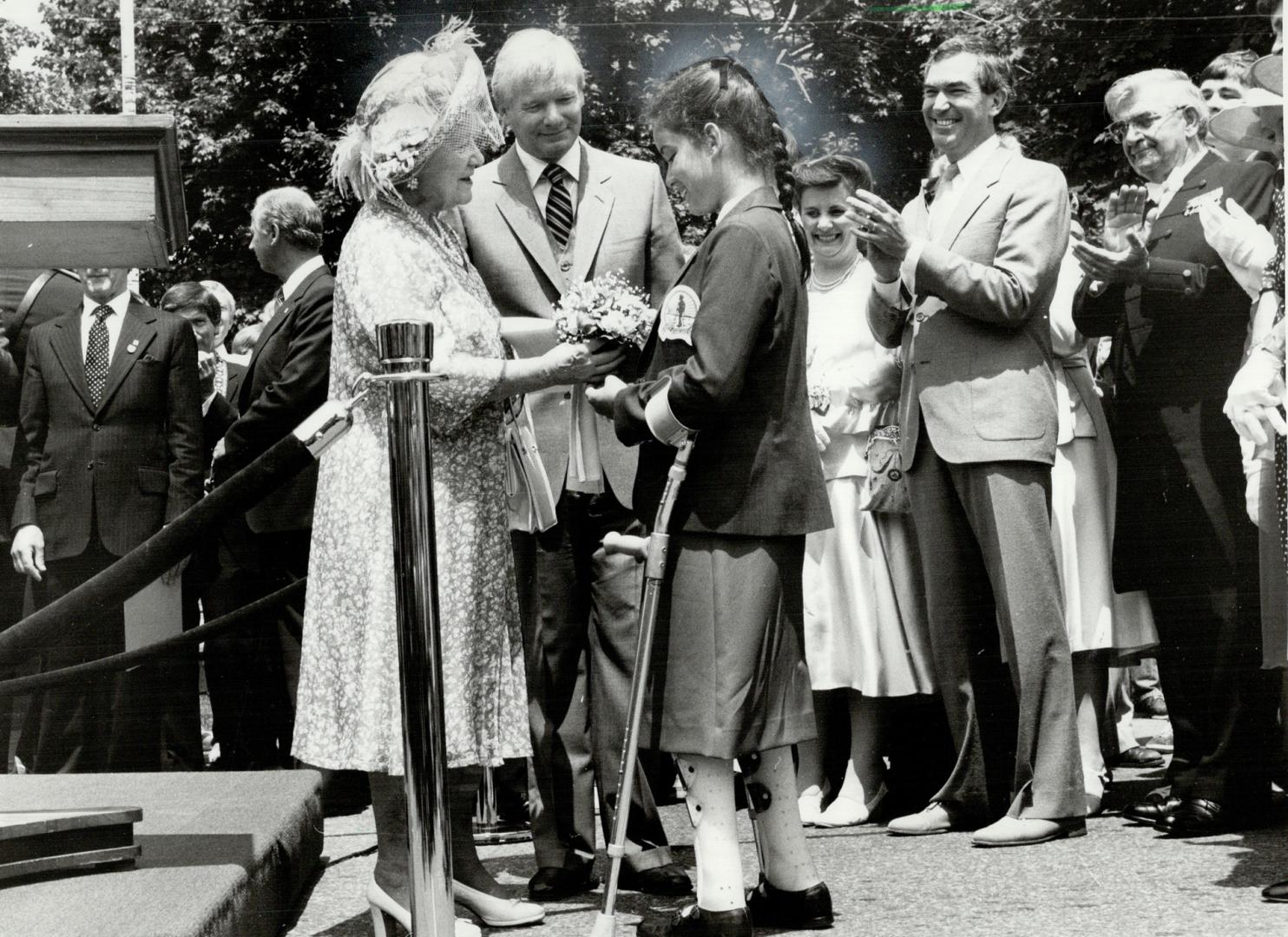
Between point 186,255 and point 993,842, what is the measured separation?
1750 cm

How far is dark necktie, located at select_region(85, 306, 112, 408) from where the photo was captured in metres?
6.35

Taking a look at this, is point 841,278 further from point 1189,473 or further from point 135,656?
point 135,656

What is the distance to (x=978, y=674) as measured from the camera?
16.8 ft

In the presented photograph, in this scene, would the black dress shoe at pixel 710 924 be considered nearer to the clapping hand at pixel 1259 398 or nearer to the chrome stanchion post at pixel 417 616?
the chrome stanchion post at pixel 417 616

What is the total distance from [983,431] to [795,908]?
1.65 m

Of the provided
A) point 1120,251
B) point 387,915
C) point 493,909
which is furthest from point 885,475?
point 387,915

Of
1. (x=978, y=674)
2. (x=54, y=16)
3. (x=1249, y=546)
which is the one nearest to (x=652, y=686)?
(x=978, y=674)

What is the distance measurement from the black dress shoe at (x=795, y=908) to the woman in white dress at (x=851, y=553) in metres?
1.57

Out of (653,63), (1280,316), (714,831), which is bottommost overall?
(714,831)

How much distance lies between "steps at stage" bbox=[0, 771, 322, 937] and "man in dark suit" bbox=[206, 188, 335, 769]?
3.97ft

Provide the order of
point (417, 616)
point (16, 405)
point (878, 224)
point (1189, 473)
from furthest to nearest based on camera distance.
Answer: point (16, 405)
point (1189, 473)
point (878, 224)
point (417, 616)

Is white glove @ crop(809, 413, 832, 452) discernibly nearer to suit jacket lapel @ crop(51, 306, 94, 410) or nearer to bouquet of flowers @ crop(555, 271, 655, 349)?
bouquet of flowers @ crop(555, 271, 655, 349)

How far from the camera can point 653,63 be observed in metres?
16.7

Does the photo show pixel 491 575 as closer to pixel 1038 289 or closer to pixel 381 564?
pixel 381 564
